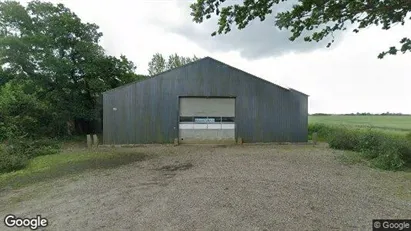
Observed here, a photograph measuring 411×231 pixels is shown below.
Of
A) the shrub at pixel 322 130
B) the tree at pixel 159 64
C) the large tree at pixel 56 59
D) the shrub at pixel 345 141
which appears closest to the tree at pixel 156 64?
the tree at pixel 159 64

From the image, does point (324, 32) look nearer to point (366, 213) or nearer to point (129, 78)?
point (366, 213)

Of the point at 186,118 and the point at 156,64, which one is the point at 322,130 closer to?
the point at 186,118

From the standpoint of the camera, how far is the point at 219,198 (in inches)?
241

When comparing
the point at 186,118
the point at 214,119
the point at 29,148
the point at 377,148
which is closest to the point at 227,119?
the point at 214,119

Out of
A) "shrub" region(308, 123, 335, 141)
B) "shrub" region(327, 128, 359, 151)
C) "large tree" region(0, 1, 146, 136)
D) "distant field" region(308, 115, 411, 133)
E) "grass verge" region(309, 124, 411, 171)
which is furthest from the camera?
"distant field" region(308, 115, 411, 133)

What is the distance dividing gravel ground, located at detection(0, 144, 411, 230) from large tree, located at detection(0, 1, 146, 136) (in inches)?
493

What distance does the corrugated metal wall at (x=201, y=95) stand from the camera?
16.4 m

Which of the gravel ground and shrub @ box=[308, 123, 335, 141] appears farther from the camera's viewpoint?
shrub @ box=[308, 123, 335, 141]

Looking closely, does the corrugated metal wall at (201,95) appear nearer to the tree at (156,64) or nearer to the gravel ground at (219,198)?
the gravel ground at (219,198)

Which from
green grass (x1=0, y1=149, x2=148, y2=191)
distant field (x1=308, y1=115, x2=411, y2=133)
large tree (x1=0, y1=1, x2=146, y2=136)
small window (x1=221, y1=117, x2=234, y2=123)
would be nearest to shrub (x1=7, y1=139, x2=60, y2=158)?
green grass (x1=0, y1=149, x2=148, y2=191)

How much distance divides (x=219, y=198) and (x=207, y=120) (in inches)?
435

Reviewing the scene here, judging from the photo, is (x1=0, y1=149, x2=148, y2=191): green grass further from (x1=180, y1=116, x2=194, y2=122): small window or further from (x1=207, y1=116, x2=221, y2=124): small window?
(x1=207, y1=116, x2=221, y2=124): small window

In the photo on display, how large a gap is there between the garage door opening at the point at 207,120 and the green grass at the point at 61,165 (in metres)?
4.37

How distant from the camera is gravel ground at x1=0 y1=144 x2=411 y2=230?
16.0 ft
